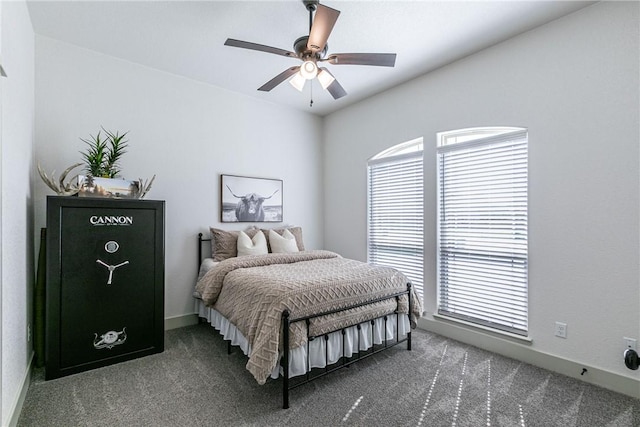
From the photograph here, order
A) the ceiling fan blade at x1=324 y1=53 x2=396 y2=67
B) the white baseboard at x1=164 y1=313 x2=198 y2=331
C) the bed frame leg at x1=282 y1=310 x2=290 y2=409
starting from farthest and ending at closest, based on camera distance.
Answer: the white baseboard at x1=164 y1=313 x2=198 y2=331 → the ceiling fan blade at x1=324 y1=53 x2=396 y2=67 → the bed frame leg at x1=282 y1=310 x2=290 y2=409

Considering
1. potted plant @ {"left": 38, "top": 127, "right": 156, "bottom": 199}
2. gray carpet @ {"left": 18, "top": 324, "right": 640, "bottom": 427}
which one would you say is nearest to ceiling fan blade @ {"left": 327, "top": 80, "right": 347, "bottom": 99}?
potted plant @ {"left": 38, "top": 127, "right": 156, "bottom": 199}

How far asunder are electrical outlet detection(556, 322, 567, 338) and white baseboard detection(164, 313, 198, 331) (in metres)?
3.65

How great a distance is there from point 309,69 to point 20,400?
3038mm

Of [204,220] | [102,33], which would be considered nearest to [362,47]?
[102,33]

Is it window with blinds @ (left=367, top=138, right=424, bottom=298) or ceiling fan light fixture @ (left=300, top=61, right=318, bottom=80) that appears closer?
ceiling fan light fixture @ (left=300, top=61, right=318, bottom=80)

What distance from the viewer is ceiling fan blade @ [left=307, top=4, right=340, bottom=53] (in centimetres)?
187

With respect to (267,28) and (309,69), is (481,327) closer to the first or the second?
(309,69)

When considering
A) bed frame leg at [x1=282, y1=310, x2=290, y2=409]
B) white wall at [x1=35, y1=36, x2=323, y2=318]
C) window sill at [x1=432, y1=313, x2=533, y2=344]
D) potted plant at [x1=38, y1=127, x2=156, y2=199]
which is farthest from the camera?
white wall at [x1=35, y1=36, x2=323, y2=318]

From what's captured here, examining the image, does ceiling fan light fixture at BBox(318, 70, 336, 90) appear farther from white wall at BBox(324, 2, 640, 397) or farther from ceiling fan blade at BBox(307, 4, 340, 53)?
white wall at BBox(324, 2, 640, 397)

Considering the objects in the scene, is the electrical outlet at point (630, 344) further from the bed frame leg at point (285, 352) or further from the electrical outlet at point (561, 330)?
the bed frame leg at point (285, 352)

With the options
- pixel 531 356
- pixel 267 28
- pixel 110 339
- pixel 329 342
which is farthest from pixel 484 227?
pixel 110 339

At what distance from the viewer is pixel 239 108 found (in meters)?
4.06

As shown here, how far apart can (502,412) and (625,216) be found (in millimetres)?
1662

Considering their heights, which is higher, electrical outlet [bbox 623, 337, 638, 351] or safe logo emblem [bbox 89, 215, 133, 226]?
safe logo emblem [bbox 89, 215, 133, 226]
